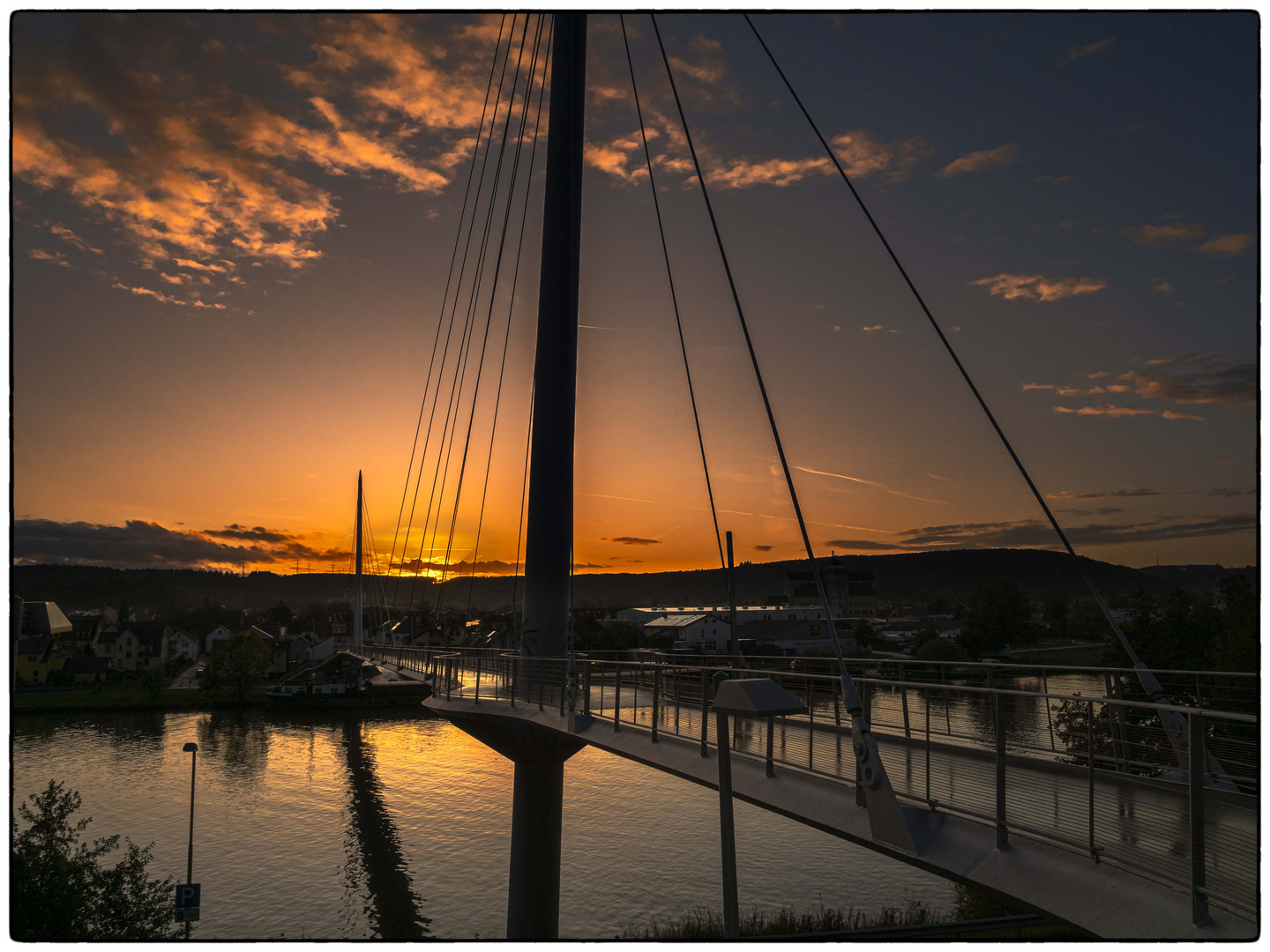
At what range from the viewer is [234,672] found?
78.0 meters

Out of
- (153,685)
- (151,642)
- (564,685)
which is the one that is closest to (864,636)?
(564,685)

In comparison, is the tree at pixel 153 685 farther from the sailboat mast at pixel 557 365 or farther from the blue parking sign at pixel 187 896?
the sailboat mast at pixel 557 365

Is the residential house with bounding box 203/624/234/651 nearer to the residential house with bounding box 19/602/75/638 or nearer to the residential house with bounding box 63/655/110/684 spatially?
the residential house with bounding box 63/655/110/684

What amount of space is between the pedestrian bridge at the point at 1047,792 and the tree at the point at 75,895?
20.1 metres

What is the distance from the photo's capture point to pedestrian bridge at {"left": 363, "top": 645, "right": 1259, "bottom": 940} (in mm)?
4258

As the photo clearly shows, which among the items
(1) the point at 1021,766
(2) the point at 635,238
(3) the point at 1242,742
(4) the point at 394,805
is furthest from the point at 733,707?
(4) the point at 394,805

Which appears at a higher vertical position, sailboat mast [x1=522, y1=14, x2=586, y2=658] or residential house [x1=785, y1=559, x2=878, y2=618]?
sailboat mast [x1=522, y1=14, x2=586, y2=658]

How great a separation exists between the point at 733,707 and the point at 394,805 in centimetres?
→ 3970

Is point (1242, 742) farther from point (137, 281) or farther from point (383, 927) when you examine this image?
point (383, 927)

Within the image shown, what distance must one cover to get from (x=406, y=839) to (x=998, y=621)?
31.8m

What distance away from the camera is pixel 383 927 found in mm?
26453

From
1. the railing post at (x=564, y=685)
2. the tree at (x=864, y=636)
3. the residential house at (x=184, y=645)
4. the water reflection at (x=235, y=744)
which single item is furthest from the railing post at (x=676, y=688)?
the residential house at (x=184, y=645)

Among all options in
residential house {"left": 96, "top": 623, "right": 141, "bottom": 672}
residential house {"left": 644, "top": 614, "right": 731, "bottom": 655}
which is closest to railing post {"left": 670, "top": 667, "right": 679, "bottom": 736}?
residential house {"left": 644, "top": 614, "right": 731, "bottom": 655}

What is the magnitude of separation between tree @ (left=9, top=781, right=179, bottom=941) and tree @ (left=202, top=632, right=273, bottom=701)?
54.3 metres
